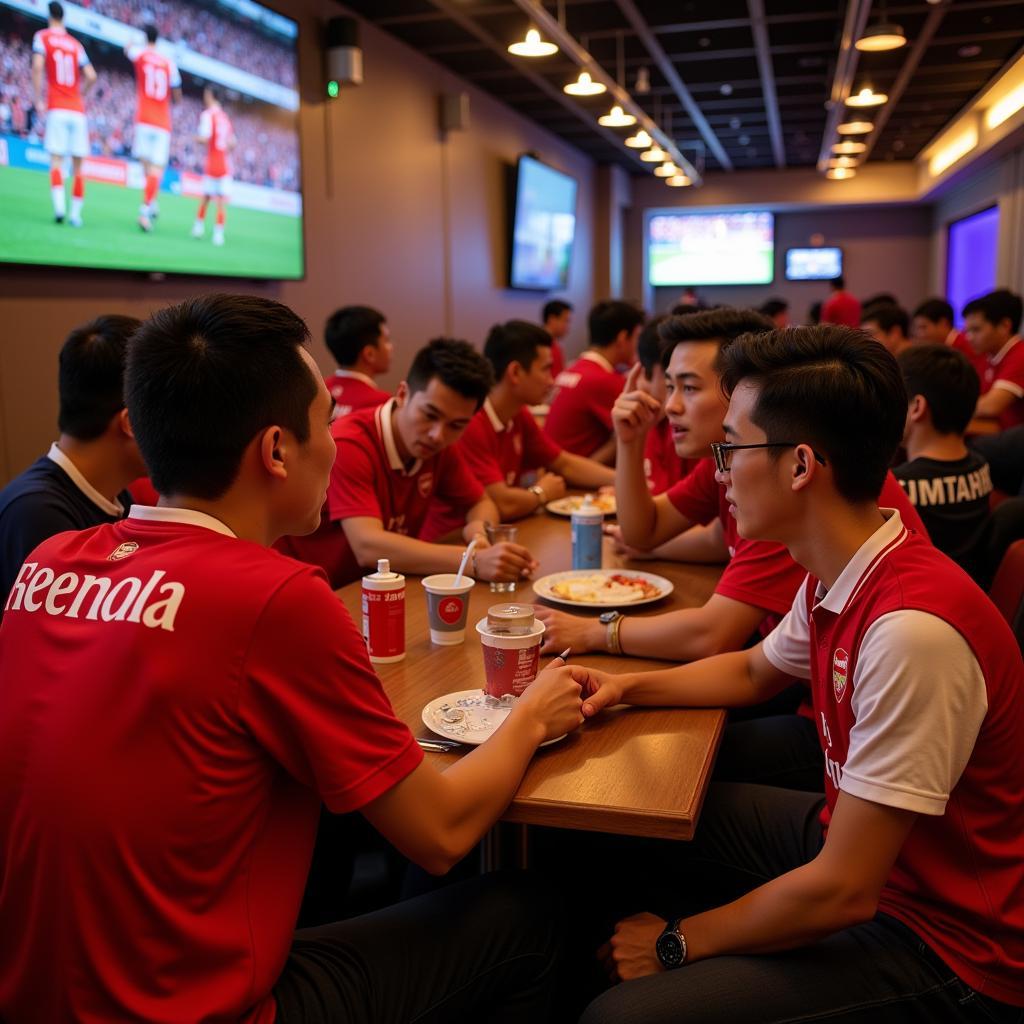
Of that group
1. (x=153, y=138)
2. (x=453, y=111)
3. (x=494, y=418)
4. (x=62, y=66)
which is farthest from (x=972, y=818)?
(x=453, y=111)

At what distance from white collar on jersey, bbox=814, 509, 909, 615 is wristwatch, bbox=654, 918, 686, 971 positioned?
1.62 ft

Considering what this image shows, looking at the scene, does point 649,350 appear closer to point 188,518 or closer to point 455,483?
point 455,483

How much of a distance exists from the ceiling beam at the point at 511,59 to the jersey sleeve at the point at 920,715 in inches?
198

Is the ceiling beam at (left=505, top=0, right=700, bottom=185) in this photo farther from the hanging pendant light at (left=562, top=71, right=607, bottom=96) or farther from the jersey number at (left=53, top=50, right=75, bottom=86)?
the jersey number at (left=53, top=50, right=75, bottom=86)

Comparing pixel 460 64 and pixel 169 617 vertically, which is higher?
pixel 460 64

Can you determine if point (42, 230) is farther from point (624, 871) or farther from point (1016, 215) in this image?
point (1016, 215)

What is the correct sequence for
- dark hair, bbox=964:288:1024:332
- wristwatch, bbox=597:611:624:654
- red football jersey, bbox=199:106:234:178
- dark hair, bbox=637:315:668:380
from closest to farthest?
wristwatch, bbox=597:611:624:654
dark hair, bbox=637:315:668:380
red football jersey, bbox=199:106:234:178
dark hair, bbox=964:288:1024:332

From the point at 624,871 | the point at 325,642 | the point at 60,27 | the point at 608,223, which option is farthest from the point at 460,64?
the point at 325,642

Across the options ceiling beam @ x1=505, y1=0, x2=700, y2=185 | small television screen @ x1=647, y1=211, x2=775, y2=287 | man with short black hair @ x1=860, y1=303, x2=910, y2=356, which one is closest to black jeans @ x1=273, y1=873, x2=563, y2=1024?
ceiling beam @ x1=505, y1=0, x2=700, y2=185

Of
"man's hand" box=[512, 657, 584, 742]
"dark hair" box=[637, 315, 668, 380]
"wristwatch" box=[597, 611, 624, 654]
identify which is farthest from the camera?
"dark hair" box=[637, 315, 668, 380]

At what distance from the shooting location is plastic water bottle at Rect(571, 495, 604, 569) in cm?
247

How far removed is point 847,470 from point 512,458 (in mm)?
2601

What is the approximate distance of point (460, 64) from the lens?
23.8 feet

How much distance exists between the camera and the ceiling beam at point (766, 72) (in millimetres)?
6383
